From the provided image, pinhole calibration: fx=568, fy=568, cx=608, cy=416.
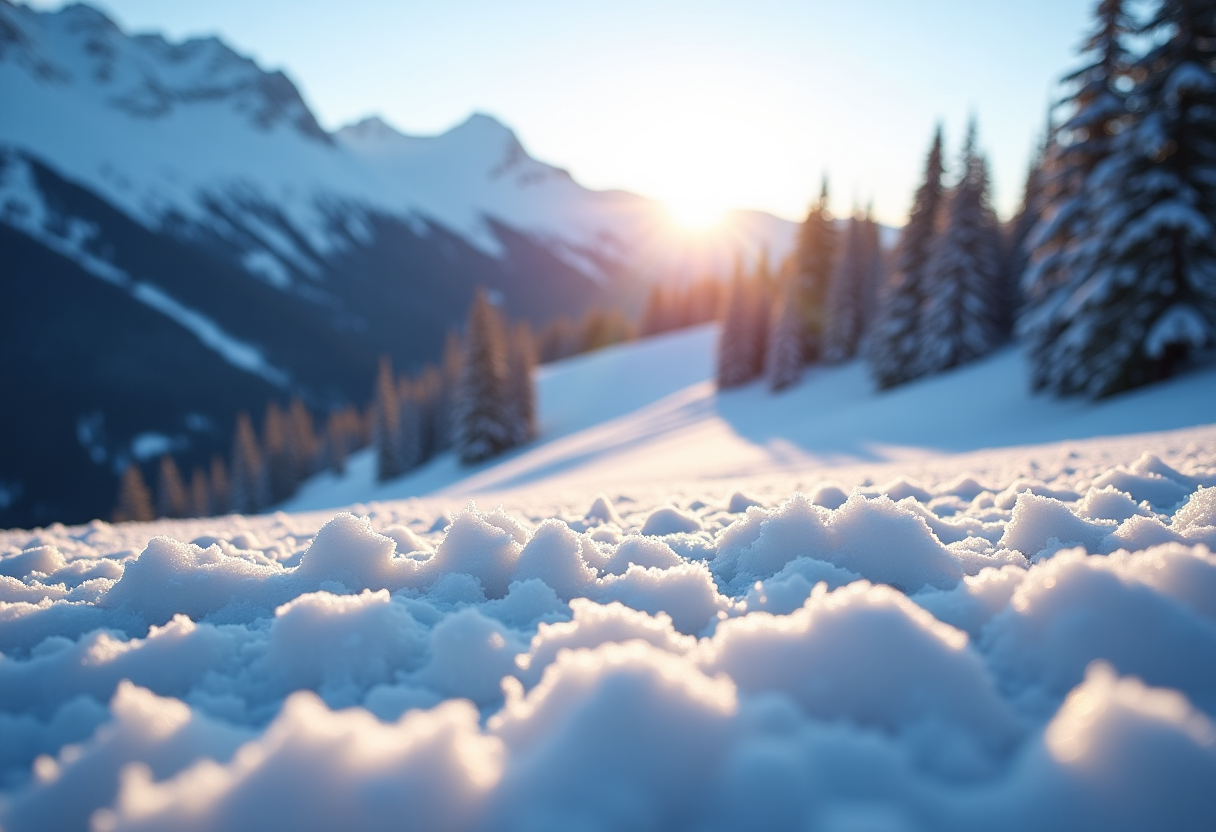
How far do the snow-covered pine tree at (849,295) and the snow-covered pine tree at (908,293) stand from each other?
3.71 metres

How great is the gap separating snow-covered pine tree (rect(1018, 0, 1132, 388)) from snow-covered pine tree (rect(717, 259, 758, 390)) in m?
18.4

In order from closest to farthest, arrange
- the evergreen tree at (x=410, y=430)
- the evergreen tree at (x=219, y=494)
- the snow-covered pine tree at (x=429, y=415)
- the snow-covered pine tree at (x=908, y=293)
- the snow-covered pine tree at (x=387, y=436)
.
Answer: the snow-covered pine tree at (x=908, y=293), the snow-covered pine tree at (x=387, y=436), the evergreen tree at (x=410, y=430), the snow-covered pine tree at (x=429, y=415), the evergreen tree at (x=219, y=494)

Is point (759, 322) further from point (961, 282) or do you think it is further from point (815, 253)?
point (961, 282)

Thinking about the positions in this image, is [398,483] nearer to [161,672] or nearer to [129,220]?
[161,672]

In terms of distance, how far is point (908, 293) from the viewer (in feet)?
81.1

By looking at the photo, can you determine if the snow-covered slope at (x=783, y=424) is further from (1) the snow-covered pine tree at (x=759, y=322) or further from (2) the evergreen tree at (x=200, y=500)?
(2) the evergreen tree at (x=200, y=500)

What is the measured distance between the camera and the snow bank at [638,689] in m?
1.00

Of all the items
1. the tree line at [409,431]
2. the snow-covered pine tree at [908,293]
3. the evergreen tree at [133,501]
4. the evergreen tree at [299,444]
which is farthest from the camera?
the evergreen tree at [299,444]

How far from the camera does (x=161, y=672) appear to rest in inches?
63.3

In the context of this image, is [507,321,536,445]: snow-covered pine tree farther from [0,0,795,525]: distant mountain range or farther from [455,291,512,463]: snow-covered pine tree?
[0,0,795,525]: distant mountain range

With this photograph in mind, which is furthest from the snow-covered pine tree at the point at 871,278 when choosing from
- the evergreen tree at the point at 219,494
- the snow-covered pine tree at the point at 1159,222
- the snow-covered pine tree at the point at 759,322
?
the evergreen tree at the point at 219,494

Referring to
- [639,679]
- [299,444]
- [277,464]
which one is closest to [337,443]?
A: [277,464]

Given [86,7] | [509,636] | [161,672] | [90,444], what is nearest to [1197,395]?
[509,636]

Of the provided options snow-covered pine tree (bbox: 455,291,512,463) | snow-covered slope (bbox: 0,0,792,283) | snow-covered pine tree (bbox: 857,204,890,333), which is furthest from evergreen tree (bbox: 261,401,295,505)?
snow-covered slope (bbox: 0,0,792,283)
